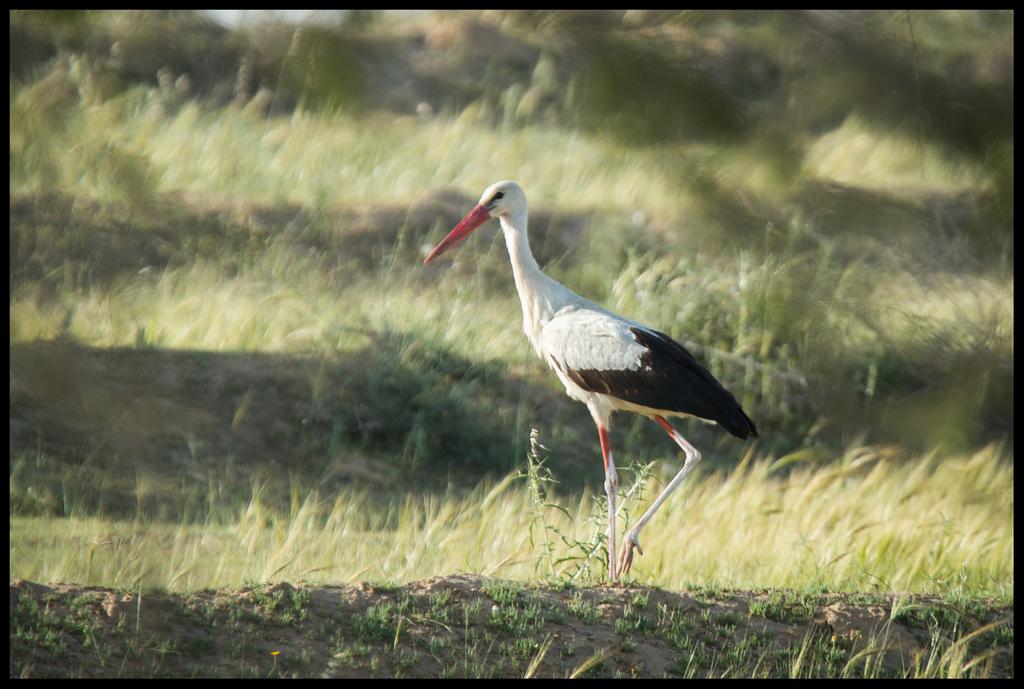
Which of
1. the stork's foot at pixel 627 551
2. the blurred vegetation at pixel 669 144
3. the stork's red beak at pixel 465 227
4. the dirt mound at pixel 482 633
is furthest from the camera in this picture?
the stork's red beak at pixel 465 227

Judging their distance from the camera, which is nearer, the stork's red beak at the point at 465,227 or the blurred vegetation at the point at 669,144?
the blurred vegetation at the point at 669,144

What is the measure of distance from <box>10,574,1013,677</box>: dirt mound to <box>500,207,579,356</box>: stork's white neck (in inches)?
53.8

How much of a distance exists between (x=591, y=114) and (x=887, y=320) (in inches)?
39.2

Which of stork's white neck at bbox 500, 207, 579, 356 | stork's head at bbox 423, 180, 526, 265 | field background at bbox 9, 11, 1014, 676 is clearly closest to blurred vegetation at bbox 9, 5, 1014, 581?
field background at bbox 9, 11, 1014, 676

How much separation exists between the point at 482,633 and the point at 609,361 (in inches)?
58.1

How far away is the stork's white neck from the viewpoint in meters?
5.86

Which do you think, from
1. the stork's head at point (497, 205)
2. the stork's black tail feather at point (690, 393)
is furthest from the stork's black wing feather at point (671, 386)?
the stork's head at point (497, 205)

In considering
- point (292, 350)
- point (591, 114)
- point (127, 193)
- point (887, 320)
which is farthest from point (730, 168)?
point (292, 350)

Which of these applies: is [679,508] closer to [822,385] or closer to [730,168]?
[822,385]

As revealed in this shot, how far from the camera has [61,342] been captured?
2.95 m

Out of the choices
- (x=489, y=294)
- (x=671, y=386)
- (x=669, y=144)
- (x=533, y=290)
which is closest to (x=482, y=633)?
(x=671, y=386)

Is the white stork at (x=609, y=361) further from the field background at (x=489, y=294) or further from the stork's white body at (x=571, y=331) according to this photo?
the field background at (x=489, y=294)

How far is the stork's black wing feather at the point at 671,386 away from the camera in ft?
17.7

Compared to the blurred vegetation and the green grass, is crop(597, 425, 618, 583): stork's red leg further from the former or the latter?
the blurred vegetation
